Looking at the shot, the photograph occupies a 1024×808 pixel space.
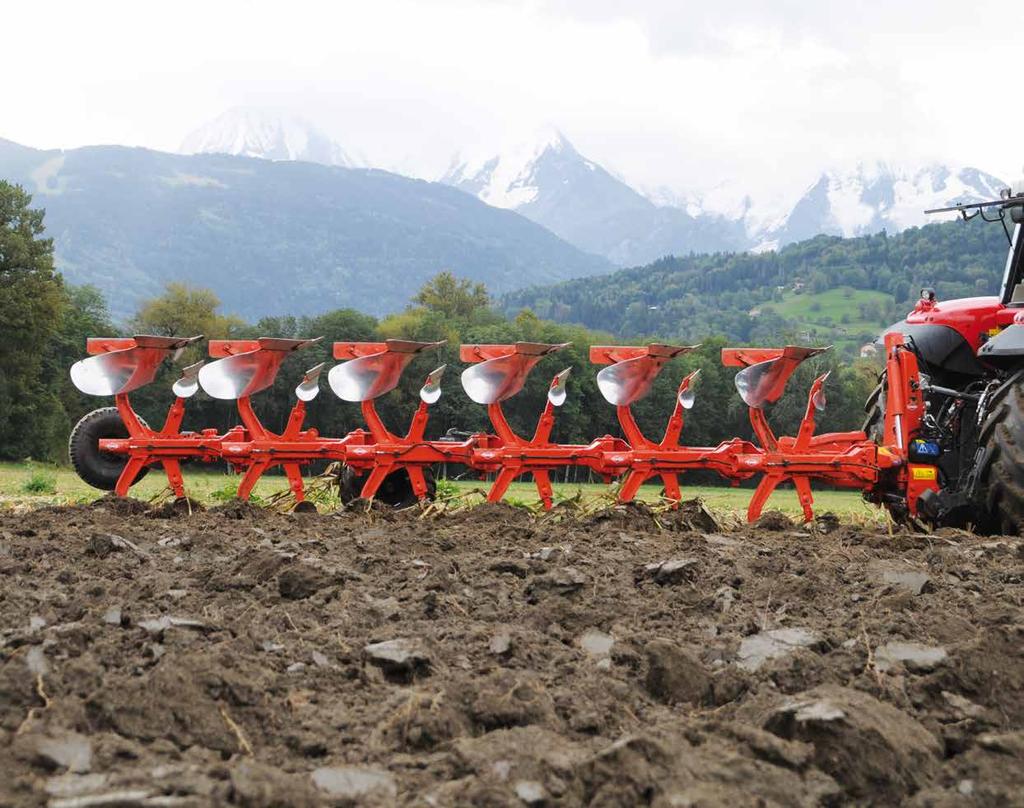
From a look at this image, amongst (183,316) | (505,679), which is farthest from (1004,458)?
(183,316)

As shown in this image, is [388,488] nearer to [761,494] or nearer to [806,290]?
[761,494]

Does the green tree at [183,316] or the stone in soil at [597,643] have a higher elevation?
the green tree at [183,316]

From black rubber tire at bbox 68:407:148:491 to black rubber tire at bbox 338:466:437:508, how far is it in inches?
59.8

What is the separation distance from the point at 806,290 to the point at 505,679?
17202cm

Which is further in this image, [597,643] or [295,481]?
[295,481]

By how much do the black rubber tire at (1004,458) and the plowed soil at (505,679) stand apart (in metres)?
1.24

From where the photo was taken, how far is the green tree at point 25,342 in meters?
38.1

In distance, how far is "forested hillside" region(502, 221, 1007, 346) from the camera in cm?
13695

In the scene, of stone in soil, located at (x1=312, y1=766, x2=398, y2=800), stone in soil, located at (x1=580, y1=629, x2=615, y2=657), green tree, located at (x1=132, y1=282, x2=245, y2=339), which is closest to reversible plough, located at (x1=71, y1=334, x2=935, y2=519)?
Result: stone in soil, located at (x1=580, y1=629, x2=615, y2=657)

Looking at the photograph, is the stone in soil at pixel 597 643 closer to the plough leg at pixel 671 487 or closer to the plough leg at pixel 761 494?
the plough leg at pixel 671 487

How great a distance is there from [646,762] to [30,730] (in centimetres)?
148

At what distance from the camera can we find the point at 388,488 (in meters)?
9.08

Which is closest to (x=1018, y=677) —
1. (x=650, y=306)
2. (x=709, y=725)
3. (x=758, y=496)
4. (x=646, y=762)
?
(x=709, y=725)

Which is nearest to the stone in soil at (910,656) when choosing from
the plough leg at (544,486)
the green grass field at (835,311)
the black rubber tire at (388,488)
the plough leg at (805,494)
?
the plough leg at (805,494)
